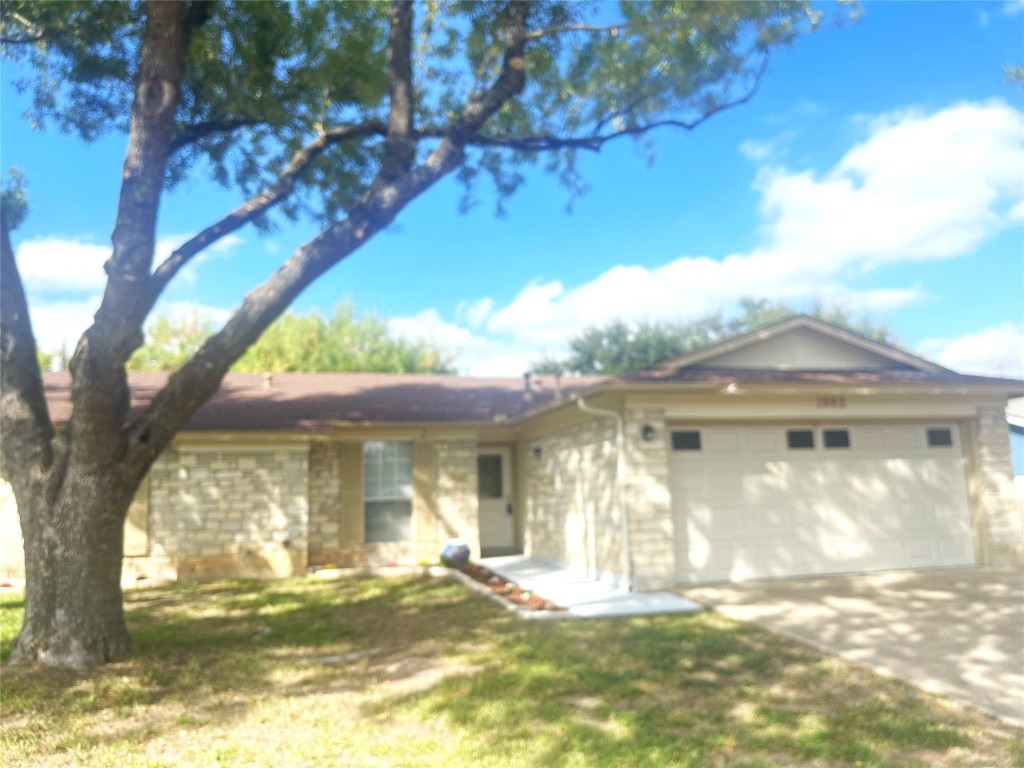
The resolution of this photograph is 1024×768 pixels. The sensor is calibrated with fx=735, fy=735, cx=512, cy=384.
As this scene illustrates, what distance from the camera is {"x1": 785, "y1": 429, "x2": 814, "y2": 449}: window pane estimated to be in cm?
1088

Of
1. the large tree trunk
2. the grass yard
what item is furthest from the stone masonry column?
the large tree trunk

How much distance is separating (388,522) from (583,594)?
192 inches

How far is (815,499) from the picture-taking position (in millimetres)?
10789

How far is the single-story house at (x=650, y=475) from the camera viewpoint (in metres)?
10.2

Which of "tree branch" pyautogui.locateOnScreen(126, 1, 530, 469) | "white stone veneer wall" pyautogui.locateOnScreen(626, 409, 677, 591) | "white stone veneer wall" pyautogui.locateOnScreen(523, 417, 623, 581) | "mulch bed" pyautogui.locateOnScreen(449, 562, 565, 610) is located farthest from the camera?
"white stone veneer wall" pyautogui.locateOnScreen(523, 417, 623, 581)

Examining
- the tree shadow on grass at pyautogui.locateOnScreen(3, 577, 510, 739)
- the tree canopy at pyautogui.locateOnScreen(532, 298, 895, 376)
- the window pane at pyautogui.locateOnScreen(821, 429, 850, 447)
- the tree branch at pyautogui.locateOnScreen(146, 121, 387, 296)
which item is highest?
the tree canopy at pyautogui.locateOnScreen(532, 298, 895, 376)

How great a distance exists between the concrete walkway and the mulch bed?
145 millimetres

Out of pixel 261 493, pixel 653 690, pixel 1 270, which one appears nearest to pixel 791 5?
pixel 653 690

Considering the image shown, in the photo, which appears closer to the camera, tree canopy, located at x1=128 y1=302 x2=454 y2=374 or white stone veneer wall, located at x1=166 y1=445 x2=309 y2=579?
white stone veneer wall, located at x1=166 y1=445 x2=309 y2=579

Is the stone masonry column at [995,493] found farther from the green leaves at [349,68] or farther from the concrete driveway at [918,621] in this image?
the green leaves at [349,68]

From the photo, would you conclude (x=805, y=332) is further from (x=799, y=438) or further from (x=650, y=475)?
(x=650, y=475)

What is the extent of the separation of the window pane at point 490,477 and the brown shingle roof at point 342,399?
1.19 metres

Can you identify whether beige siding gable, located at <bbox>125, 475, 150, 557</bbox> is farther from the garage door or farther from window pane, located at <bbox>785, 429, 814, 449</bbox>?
window pane, located at <bbox>785, 429, 814, 449</bbox>

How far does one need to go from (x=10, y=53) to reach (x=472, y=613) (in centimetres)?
921
